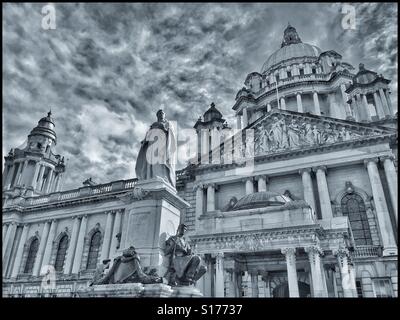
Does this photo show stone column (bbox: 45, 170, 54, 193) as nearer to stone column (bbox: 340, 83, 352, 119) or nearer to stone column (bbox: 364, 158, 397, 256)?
stone column (bbox: 364, 158, 397, 256)

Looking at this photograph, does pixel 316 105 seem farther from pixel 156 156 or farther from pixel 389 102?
pixel 156 156

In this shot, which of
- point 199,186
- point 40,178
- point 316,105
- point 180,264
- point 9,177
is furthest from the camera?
point 40,178

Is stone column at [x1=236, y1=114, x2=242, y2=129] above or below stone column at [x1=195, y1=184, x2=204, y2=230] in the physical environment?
above

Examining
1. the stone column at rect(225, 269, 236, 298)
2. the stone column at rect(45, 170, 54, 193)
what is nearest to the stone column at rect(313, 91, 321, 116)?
the stone column at rect(225, 269, 236, 298)

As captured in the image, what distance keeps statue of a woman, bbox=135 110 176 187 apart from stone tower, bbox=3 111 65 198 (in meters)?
39.0

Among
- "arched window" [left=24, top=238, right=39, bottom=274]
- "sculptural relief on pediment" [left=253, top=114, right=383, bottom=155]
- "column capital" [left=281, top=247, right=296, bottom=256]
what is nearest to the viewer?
"column capital" [left=281, top=247, right=296, bottom=256]

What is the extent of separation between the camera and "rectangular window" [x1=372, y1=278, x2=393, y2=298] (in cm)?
2194

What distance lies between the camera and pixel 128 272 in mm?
7430

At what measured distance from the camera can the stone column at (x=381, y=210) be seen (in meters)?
22.7

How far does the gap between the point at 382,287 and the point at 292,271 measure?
947 centimetres

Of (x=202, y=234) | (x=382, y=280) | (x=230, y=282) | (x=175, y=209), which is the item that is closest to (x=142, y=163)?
(x=175, y=209)

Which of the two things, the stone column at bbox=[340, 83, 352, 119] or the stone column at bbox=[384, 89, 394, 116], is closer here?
the stone column at bbox=[384, 89, 394, 116]

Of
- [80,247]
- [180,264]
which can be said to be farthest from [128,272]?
[80,247]
